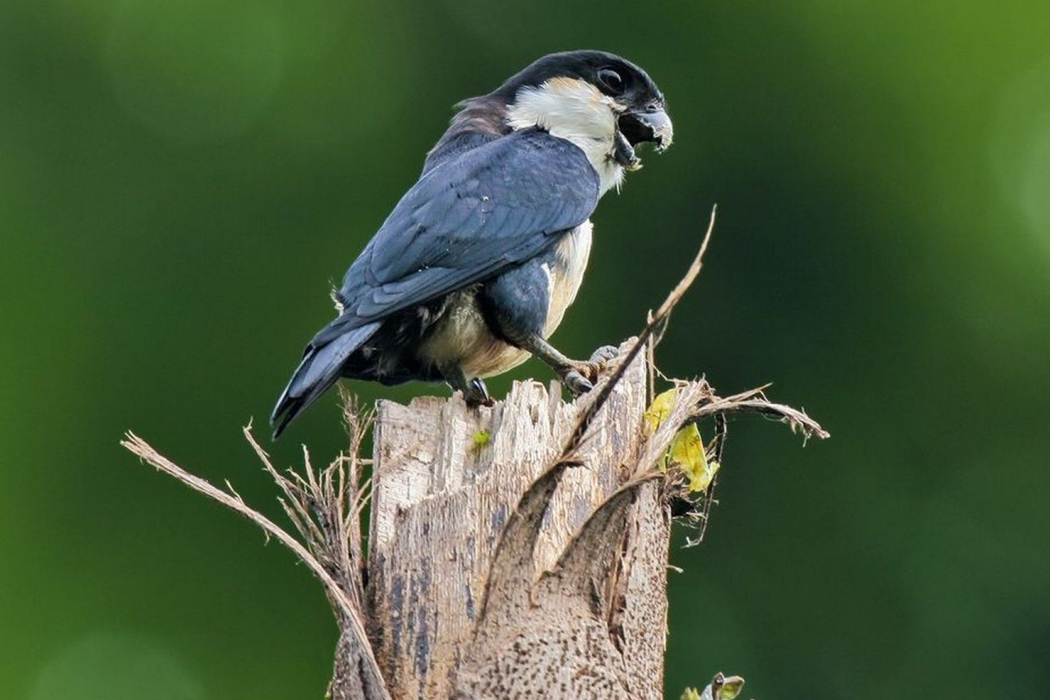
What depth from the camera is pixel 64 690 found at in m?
12.6

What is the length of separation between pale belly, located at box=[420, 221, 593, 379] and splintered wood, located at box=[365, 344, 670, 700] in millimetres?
1188

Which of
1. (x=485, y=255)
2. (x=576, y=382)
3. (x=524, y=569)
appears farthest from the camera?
(x=485, y=255)

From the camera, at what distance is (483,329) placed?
6.67 metres

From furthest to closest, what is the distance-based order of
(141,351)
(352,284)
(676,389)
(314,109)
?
1. (314,109)
2. (141,351)
3. (352,284)
4. (676,389)

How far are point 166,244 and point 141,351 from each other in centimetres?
83

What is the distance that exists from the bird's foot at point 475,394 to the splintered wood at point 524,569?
0.38 m

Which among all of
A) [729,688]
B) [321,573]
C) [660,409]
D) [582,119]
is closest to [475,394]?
[660,409]

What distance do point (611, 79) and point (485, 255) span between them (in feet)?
3.67

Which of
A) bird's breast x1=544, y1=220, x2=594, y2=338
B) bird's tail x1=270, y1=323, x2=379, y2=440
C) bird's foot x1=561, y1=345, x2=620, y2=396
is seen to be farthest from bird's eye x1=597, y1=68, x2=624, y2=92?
bird's tail x1=270, y1=323, x2=379, y2=440

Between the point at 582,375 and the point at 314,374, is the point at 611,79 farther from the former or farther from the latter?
the point at 314,374

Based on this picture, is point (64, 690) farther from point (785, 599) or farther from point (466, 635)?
point (466, 635)


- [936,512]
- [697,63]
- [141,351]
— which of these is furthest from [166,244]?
[936,512]

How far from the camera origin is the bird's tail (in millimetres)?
5844

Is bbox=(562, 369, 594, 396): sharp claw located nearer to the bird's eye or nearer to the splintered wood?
the splintered wood
